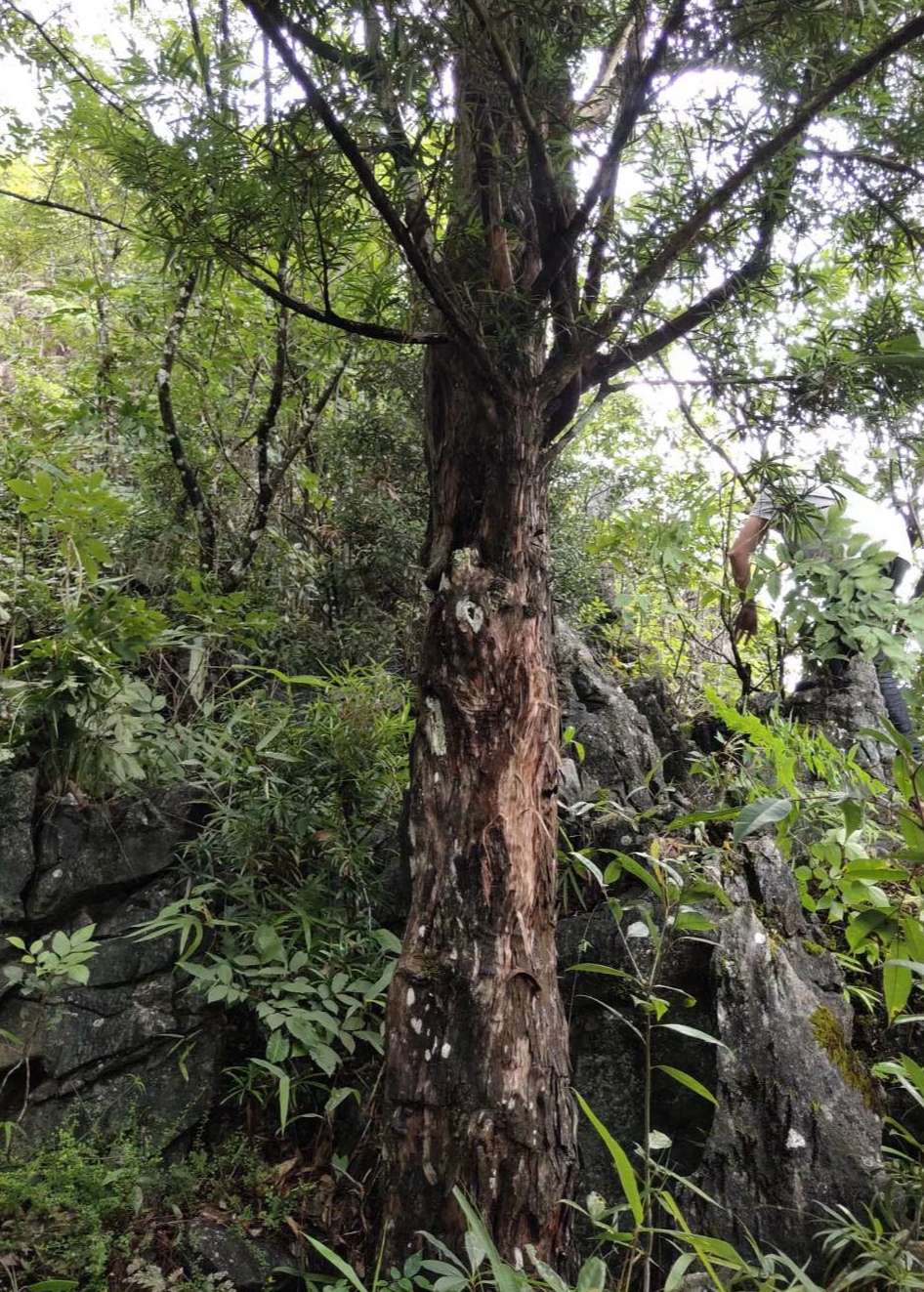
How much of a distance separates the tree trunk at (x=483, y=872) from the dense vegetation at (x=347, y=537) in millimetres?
100


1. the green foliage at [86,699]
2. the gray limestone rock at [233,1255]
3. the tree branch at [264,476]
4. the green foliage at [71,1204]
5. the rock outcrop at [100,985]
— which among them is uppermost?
the tree branch at [264,476]

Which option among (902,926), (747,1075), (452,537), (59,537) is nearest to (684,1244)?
(747,1075)

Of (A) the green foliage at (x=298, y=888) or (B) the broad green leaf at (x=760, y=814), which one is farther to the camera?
(A) the green foliage at (x=298, y=888)

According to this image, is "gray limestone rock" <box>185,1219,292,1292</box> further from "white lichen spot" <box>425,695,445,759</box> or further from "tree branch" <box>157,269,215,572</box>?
"tree branch" <box>157,269,215,572</box>

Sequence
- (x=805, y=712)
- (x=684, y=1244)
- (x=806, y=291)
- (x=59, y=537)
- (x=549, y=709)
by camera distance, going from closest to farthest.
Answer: (x=684, y=1244), (x=549, y=709), (x=806, y=291), (x=59, y=537), (x=805, y=712)

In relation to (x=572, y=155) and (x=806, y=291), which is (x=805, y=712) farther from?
→ (x=572, y=155)

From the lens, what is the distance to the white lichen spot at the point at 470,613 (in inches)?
96.5

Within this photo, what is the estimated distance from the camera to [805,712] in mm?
4828

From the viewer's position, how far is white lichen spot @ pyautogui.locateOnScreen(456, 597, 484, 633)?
8.04 feet

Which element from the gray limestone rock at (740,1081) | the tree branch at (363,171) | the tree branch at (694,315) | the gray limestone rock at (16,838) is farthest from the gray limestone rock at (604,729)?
the gray limestone rock at (16,838)

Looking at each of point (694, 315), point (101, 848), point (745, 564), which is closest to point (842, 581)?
point (745, 564)

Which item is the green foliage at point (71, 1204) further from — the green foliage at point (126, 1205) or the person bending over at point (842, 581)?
the person bending over at point (842, 581)

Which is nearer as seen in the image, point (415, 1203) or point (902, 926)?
point (902, 926)

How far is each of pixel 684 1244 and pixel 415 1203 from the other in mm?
813
